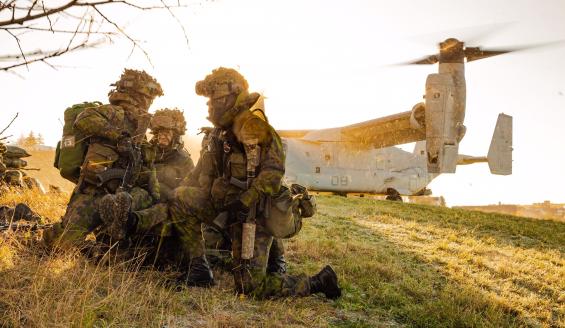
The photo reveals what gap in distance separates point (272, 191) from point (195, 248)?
111 centimetres

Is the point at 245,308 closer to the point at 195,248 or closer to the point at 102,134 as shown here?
the point at 195,248

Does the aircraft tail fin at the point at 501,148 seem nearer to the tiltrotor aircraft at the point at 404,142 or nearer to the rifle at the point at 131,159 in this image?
the tiltrotor aircraft at the point at 404,142

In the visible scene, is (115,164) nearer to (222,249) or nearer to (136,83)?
(136,83)

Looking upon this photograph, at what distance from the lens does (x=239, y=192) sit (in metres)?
3.91

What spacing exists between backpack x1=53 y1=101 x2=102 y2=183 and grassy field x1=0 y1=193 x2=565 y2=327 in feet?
3.05

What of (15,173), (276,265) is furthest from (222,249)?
(15,173)

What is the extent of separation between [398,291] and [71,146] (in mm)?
4278

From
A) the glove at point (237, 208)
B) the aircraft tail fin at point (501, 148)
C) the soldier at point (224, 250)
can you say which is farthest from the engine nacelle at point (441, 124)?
the glove at point (237, 208)

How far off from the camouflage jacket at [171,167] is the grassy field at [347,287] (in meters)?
1.65

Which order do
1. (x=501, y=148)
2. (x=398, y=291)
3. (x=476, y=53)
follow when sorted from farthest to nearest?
(x=501, y=148) < (x=476, y=53) < (x=398, y=291)

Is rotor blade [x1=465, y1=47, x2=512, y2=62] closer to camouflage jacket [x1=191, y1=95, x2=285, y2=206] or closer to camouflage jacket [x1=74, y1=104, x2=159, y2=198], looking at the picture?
camouflage jacket [x1=191, y1=95, x2=285, y2=206]

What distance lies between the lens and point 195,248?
4.00 m

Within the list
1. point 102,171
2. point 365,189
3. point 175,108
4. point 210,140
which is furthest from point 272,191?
point 365,189

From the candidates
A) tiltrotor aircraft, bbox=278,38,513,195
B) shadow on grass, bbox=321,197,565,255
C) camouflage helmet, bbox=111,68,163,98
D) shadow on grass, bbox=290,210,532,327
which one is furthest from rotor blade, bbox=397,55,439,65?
camouflage helmet, bbox=111,68,163,98
